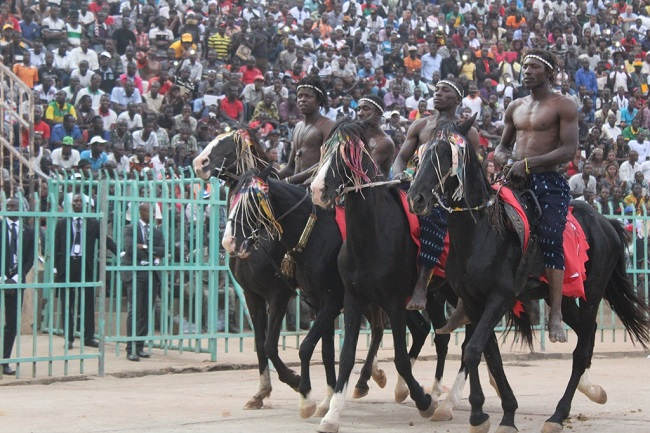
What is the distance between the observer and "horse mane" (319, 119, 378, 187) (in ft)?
27.7

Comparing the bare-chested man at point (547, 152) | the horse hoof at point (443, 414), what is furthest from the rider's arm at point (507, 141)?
the horse hoof at point (443, 414)

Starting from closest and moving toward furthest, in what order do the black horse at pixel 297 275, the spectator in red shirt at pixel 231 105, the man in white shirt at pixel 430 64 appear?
1. the black horse at pixel 297 275
2. the spectator in red shirt at pixel 231 105
3. the man in white shirt at pixel 430 64

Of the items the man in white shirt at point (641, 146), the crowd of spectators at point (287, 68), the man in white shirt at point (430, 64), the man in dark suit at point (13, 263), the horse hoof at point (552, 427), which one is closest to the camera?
the horse hoof at point (552, 427)

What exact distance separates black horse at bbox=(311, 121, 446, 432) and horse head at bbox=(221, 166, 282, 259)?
2.69ft

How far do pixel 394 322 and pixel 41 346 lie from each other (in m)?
6.19

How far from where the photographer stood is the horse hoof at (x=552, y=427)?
8.13 metres

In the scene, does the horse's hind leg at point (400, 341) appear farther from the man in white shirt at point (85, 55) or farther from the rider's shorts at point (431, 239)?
the man in white shirt at point (85, 55)

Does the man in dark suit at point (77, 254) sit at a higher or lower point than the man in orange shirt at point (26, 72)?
lower

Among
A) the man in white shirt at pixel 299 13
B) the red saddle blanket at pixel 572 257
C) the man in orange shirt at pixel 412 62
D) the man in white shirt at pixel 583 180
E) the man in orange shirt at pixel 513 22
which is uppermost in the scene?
the man in orange shirt at pixel 513 22

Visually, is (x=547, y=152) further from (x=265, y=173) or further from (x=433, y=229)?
(x=265, y=173)

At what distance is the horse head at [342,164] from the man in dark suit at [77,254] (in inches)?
157

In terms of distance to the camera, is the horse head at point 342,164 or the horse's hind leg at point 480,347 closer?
the horse's hind leg at point 480,347

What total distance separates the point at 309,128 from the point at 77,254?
344 cm

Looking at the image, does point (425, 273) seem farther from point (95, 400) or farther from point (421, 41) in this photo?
point (421, 41)
